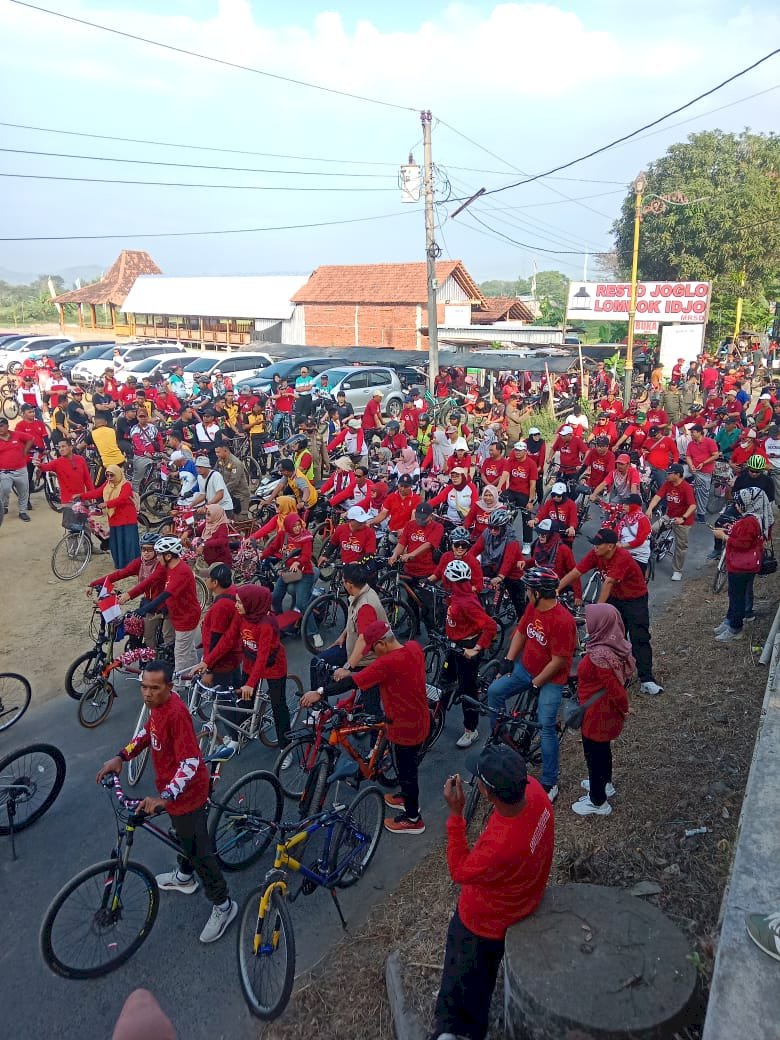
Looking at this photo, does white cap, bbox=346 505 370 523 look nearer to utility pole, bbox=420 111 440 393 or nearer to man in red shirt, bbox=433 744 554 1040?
man in red shirt, bbox=433 744 554 1040

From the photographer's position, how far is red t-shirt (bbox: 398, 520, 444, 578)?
881cm

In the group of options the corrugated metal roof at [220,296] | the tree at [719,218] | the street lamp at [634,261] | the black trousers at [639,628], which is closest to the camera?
the black trousers at [639,628]

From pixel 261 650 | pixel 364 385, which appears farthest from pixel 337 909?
pixel 364 385

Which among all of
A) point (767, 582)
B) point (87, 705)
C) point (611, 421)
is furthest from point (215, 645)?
point (611, 421)

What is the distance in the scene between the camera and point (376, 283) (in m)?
39.4

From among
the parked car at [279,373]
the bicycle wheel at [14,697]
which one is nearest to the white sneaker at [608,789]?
the bicycle wheel at [14,697]

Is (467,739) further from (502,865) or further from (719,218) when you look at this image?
(719,218)

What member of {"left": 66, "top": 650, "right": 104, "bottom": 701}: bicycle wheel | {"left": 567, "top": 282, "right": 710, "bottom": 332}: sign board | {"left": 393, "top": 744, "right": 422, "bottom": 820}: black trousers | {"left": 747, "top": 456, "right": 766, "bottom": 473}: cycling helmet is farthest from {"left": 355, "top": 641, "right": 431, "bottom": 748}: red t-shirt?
{"left": 567, "top": 282, "right": 710, "bottom": 332}: sign board

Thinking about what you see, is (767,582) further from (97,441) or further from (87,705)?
(97,441)

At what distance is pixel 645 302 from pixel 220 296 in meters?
23.6

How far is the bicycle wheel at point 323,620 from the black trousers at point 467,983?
17.3 ft

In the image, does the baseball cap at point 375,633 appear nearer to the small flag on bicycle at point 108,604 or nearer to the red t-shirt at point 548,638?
the red t-shirt at point 548,638

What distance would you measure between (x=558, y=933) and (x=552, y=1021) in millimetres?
412

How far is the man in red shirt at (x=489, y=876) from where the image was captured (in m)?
3.34
